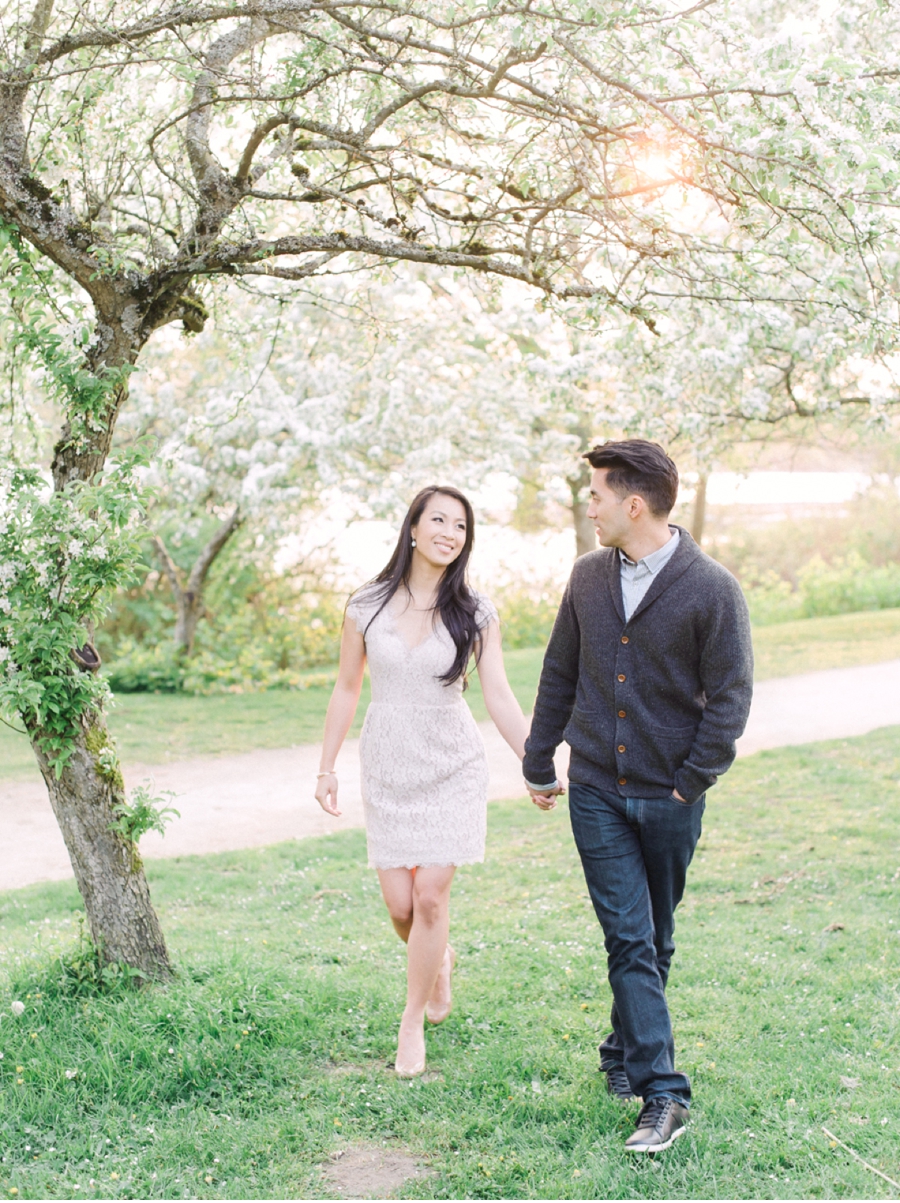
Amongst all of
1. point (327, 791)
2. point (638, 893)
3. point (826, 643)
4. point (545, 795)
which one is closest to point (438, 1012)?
point (327, 791)

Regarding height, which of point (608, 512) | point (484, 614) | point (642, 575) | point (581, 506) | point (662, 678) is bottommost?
point (662, 678)

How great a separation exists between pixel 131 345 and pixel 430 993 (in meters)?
2.71

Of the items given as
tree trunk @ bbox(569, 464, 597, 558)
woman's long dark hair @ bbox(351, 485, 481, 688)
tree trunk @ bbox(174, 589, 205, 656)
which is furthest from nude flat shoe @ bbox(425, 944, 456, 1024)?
tree trunk @ bbox(569, 464, 597, 558)

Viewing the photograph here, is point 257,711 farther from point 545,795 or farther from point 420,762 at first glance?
point 545,795

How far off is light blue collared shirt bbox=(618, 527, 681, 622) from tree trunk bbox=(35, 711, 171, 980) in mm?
2119

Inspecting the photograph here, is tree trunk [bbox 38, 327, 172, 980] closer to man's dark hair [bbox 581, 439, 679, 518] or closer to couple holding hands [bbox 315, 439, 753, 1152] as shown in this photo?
couple holding hands [bbox 315, 439, 753, 1152]

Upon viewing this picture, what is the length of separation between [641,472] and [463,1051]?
2.23 meters

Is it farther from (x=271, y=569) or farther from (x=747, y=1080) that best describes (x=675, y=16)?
(x=271, y=569)

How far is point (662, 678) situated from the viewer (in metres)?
3.51

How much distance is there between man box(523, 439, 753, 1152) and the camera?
3.44 m

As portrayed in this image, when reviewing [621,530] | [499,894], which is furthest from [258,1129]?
[499,894]

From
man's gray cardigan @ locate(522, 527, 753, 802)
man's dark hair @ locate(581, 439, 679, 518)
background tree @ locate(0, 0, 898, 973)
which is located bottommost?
man's gray cardigan @ locate(522, 527, 753, 802)

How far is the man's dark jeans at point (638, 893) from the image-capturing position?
137 inches

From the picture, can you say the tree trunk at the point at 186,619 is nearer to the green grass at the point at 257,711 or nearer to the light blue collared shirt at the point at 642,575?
the green grass at the point at 257,711
